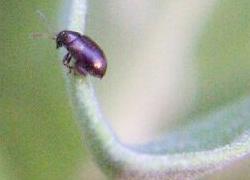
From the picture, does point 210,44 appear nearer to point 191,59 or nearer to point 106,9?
point 191,59

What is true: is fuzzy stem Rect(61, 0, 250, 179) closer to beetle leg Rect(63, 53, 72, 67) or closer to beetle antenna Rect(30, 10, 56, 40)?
beetle leg Rect(63, 53, 72, 67)

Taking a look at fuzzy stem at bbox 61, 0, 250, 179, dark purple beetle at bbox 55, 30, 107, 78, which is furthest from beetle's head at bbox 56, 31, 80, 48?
fuzzy stem at bbox 61, 0, 250, 179

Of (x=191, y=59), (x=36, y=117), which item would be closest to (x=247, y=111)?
(x=191, y=59)

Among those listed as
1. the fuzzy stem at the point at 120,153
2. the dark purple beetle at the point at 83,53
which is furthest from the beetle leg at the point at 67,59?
the fuzzy stem at the point at 120,153

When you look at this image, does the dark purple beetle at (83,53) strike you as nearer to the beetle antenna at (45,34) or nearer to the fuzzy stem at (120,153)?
the beetle antenna at (45,34)

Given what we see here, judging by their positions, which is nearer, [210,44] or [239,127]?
[239,127]

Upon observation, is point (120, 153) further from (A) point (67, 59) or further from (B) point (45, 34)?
(B) point (45, 34)

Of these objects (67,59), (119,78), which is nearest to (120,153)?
(67,59)
